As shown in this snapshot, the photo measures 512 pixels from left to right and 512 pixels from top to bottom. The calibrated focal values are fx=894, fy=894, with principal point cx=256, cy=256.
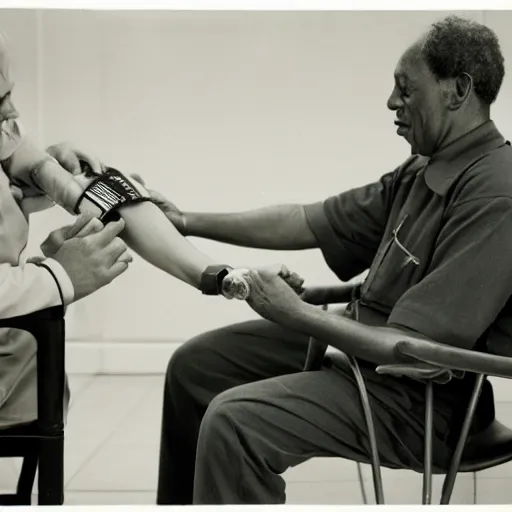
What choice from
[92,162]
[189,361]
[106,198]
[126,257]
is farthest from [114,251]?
[189,361]

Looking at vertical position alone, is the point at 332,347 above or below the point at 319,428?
above

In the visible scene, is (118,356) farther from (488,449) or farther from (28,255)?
(488,449)

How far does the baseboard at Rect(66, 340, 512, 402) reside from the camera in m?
2.35

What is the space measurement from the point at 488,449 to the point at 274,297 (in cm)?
67

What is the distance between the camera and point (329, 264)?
93.7 inches

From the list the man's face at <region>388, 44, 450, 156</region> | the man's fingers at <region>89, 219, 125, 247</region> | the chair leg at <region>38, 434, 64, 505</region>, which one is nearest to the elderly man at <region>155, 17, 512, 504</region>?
the man's face at <region>388, 44, 450, 156</region>

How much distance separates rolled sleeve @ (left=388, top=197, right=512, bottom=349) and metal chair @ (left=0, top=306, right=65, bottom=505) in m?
0.89

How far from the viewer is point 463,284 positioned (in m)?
2.14

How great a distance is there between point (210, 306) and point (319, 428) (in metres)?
0.43

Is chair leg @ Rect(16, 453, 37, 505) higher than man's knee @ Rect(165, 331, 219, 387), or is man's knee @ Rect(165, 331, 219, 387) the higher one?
man's knee @ Rect(165, 331, 219, 387)

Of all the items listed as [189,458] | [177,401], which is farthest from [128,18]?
[189,458]

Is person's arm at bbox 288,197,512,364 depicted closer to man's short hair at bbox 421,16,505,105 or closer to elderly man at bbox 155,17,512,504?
elderly man at bbox 155,17,512,504

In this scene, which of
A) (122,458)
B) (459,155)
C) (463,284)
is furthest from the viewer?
(122,458)

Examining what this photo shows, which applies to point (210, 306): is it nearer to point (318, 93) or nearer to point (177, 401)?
point (177, 401)
